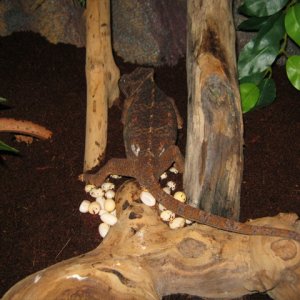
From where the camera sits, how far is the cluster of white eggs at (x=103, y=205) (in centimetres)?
269

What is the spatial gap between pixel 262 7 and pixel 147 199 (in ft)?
6.42

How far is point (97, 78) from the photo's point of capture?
3119 mm

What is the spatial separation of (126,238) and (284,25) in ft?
7.76

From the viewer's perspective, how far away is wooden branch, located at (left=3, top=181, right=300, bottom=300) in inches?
73.2

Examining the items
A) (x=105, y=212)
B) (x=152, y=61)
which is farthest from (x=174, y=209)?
(x=152, y=61)

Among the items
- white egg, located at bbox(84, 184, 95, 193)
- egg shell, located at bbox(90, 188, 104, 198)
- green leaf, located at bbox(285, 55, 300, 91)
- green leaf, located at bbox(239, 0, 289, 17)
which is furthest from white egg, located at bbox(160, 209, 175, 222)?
green leaf, located at bbox(239, 0, 289, 17)

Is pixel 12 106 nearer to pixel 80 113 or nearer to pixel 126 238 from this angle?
pixel 80 113

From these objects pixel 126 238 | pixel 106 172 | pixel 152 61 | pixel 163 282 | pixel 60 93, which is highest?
pixel 152 61

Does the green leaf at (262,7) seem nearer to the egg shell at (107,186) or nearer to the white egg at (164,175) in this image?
the white egg at (164,175)

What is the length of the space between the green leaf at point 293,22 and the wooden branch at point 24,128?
2.34m

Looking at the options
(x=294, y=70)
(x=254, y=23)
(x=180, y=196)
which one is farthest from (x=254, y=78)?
(x=180, y=196)

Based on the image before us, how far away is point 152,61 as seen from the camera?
172 inches

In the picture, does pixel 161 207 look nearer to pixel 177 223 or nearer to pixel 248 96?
pixel 177 223

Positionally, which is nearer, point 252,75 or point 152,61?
point 252,75
